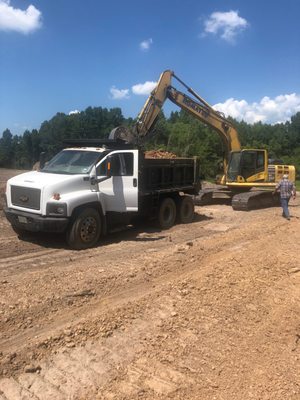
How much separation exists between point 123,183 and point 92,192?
3.69ft

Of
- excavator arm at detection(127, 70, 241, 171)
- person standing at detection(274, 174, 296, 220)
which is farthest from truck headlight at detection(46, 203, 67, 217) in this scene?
person standing at detection(274, 174, 296, 220)

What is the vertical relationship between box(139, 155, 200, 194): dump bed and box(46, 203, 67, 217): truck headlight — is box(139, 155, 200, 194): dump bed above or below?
above

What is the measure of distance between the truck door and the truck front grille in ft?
6.12

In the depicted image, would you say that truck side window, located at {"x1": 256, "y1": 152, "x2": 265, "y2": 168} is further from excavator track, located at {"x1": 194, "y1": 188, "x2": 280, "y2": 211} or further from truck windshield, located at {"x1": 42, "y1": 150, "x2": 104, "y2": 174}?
truck windshield, located at {"x1": 42, "y1": 150, "x2": 104, "y2": 174}

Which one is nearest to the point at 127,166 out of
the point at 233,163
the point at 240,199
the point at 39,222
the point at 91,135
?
the point at 39,222

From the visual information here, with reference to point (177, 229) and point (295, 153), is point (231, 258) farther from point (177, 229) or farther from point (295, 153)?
point (295, 153)

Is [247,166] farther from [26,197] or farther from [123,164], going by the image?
[26,197]

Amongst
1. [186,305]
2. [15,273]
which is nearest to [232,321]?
[186,305]

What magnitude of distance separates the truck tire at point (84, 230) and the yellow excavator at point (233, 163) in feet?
23.9

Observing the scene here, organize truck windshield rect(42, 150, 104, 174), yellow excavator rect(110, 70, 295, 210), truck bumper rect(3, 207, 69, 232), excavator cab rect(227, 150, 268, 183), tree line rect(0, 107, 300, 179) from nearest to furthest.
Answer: truck bumper rect(3, 207, 69, 232), truck windshield rect(42, 150, 104, 174), yellow excavator rect(110, 70, 295, 210), excavator cab rect(227, 150, 268, 183), tree line rect(0, 107, 300, 179)

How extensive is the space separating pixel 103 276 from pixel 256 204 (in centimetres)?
1199

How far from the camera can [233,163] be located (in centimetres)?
1880

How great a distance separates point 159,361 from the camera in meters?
4.39

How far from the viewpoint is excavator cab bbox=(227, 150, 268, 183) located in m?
18.4
